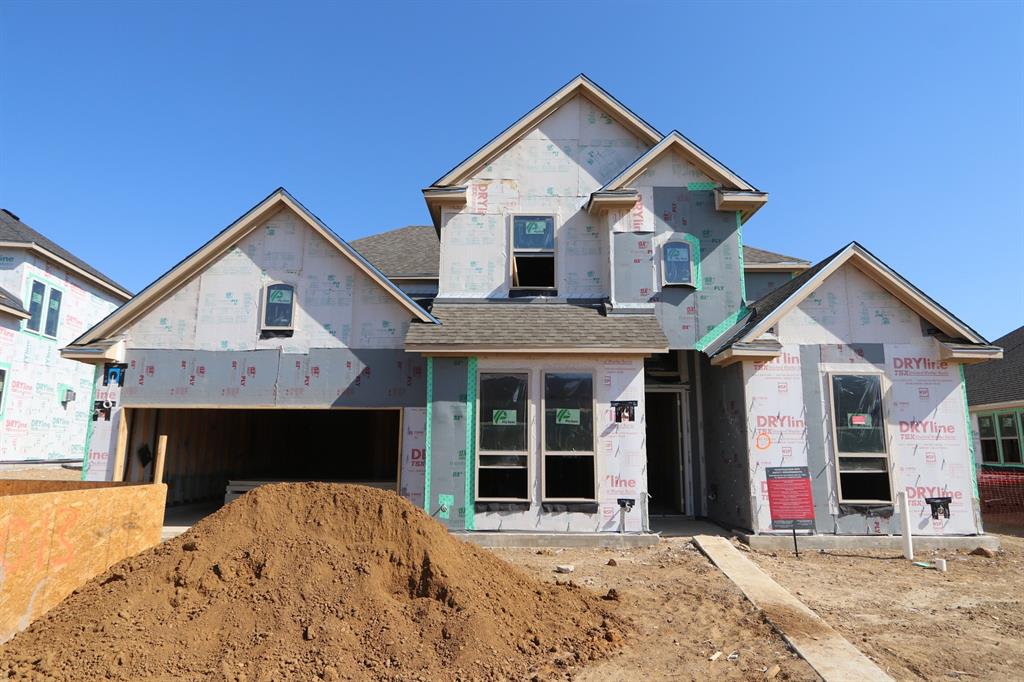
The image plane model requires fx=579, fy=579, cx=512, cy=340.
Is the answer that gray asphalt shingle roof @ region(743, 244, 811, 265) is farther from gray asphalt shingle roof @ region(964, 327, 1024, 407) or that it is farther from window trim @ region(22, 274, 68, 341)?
window trim @ region(22, 274, 68, 341)

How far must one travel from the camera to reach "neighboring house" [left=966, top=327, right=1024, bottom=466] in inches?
805

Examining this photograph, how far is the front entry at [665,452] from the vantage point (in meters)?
13.9

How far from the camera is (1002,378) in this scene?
22.2 meters

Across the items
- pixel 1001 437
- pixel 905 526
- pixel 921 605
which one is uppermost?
pixel 1001 437

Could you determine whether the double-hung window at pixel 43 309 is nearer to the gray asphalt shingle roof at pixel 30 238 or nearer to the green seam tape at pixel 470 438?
the gray asphalt shingle roof at pixel 30 238

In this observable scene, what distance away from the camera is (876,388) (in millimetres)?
11023

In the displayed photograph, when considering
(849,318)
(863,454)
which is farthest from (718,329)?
(863,454)

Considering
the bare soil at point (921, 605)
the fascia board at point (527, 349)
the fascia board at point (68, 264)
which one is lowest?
the bare soil at point (921, 605)

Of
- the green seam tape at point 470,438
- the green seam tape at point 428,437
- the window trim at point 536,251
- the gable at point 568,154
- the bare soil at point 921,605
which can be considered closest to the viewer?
the bare soil at point 921,605

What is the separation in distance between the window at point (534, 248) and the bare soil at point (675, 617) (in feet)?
19.5

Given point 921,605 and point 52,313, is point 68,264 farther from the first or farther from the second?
point 921,605

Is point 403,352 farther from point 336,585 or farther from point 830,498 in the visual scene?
point 830,498

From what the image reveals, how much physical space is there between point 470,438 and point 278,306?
481 centimetres

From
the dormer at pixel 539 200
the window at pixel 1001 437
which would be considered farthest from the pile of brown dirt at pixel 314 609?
the window at pixel 1001 437
